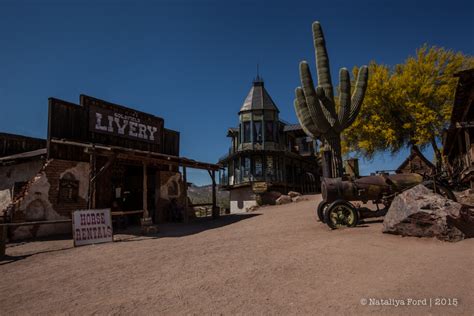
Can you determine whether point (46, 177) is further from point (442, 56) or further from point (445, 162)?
point (445, 162)

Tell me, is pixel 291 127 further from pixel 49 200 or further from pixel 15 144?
pixel 49 200

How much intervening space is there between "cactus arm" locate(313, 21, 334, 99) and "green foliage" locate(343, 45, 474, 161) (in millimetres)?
7656

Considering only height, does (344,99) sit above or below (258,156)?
above

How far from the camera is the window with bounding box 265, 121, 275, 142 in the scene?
1182 inches

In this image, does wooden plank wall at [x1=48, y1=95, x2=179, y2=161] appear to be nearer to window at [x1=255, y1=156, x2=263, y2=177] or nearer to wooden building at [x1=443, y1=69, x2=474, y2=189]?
wooden building at [x1=443, y1=69, x2=474, y2=189]

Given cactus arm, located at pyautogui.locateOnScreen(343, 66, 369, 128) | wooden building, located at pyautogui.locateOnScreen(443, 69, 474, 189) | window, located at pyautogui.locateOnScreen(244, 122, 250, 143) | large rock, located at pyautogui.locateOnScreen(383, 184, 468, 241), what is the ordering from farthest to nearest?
window, located at pyautogui.locateOnScreen(244, 122, 250, 143) < cactus arm, located at pyautogui.locateOnScreen(343, 66, 369, 128) < wooden building, located at pyautogui.locateOnScreen(443, 69, 474, 189) < large rock, located at pyautogui.locateOnScreen(383, 184, 468, 241)

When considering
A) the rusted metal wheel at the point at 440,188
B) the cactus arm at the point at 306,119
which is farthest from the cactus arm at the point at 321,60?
the rusted metal wheel at the point at 440,188

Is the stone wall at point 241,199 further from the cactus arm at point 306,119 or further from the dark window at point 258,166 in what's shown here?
the cactus arm at point 306,119

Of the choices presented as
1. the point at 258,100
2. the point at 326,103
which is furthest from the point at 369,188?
the point at 258,100

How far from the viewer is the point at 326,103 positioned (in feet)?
45.8

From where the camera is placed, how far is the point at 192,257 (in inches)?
263

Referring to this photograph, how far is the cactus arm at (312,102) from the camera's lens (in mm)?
13773

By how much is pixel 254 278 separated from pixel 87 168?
1080cm

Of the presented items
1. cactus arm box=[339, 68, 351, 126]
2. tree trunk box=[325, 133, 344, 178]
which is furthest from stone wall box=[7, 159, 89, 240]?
cactus arm box=[339, 68, 351, 126]
